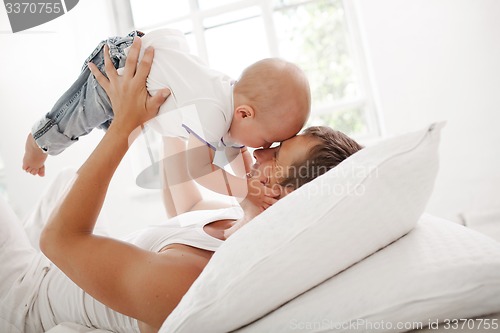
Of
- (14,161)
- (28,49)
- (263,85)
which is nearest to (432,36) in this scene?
(263,85)

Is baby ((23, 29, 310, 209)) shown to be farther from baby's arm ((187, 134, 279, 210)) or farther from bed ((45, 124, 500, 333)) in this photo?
bed ((45, 124, 500, 333))

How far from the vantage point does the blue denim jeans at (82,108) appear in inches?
51.5

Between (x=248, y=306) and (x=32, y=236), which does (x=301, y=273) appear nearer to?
(x=248, y=306)

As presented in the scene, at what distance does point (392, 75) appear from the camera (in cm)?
290

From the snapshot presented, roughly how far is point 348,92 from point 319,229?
2.78 meters

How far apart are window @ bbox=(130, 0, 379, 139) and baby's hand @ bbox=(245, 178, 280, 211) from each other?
2.04 m

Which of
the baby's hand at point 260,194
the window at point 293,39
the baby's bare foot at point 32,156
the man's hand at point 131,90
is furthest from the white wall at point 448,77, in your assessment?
the baby's bare foot at point 32,156

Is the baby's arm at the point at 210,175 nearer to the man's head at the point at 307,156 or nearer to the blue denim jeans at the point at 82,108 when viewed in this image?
the man's head at the point at 307,156

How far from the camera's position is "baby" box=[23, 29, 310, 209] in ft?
4.06

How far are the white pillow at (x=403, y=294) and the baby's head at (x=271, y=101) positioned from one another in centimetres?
56

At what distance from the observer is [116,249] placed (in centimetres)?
96

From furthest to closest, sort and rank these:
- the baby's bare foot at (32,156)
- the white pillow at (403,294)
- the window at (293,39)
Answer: the window at (293,39) < the baby's bare foot at (32,156) < the white pillow at (403,294)

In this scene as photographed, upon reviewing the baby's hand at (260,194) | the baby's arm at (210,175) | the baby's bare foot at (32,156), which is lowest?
the baby's hand at (260,194)

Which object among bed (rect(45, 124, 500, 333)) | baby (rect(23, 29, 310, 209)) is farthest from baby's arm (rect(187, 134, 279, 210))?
bed (rect(45, 124, 500, 333))
